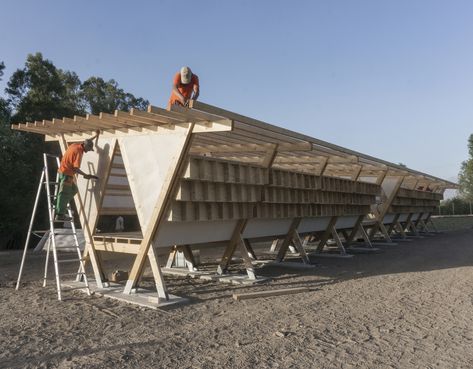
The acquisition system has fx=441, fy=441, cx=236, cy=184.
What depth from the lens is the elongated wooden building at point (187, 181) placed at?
305 inches

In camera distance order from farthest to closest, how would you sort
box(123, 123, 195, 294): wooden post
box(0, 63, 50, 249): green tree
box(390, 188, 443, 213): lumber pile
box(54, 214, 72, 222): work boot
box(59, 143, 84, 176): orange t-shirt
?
box(0, 63, 50, 249): green tree → box(390, 188, 443, 213): lumber pile → box(54, 214, 72, 222): work boot → box(59, 143, 84, 176): orange t-shirt → box(123, 123, 195, 294): wooden post

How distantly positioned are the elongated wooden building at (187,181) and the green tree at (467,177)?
52.9m

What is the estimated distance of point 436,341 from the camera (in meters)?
5.45

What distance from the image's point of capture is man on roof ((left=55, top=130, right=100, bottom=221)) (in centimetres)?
857

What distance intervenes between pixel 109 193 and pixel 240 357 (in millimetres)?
6036

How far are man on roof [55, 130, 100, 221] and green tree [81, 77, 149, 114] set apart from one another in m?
26.1

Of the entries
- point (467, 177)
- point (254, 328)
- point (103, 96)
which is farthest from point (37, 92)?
point (467, 177)

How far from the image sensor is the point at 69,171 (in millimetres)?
8617

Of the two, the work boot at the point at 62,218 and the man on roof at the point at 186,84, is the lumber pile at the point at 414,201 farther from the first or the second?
the work boot at the point at 62,218

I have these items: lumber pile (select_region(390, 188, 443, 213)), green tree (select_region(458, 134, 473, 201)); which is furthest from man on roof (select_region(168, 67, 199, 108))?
green tree (select_region(458, 134, 473, 201))

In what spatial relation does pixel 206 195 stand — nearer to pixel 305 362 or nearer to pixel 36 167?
pixel 305 362

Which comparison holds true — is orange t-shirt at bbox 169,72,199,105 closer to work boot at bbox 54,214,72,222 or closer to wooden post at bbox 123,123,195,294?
wooden post at bbox 123,123,195,294

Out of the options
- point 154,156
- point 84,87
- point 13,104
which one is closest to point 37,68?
point 13,104

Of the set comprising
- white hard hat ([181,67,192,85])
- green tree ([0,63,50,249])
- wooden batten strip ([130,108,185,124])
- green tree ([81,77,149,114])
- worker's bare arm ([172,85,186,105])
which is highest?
white hard hat ([181,67,192,85])
